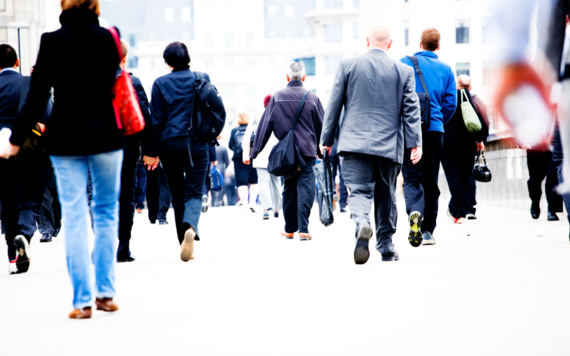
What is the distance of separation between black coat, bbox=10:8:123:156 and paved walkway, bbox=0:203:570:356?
959mm

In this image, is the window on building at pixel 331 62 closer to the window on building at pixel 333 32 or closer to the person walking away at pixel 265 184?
the window on building at pixel 333 32

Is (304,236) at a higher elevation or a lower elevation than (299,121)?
lower

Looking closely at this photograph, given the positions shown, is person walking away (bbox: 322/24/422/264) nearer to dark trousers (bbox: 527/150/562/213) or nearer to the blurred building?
dark trousers (bbox: 527/150/562/213)

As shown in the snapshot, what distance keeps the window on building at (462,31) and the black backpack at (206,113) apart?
59.2m

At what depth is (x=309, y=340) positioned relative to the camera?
11.4 feet

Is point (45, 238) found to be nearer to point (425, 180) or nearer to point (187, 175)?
point (187, 175)

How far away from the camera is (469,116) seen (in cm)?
945

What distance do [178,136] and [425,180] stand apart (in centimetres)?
235

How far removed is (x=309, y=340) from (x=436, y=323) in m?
0.69

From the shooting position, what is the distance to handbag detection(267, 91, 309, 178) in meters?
8.47

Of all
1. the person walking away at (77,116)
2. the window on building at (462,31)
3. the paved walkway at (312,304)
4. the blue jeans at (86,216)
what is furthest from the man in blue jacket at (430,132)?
the window on building at (462,31)

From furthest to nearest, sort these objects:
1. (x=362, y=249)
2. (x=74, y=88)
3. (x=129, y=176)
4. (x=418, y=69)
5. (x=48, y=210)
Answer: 1. (x=48, y=210)
2. (x=418, y=69)
3. (x=129, y=176)
4. (x=362, y=249)
5. (x=74, y=88)

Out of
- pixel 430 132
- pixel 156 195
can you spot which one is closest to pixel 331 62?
pixel 156 195

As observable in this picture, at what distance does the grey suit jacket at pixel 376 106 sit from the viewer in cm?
616
